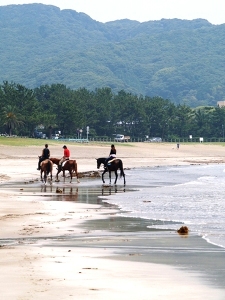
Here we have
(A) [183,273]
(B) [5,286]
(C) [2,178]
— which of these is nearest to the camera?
(B) [5,286]

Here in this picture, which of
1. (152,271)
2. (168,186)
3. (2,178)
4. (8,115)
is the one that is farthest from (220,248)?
(8,115)

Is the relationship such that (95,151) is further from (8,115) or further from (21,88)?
(21,88)

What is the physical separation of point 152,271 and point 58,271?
138 centimetres

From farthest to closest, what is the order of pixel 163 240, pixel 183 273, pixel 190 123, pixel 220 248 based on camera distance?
pixel 190 123
pixel 163 240
pixel 220 248
pixel 183 273

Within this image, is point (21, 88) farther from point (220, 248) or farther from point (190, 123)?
point (220, 248)

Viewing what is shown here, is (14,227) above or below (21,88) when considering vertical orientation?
below

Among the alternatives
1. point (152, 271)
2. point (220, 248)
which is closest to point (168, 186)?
point (220, 248)

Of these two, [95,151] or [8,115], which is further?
[8,115]

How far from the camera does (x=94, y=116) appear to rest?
160m

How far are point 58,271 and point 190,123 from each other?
17036 cm

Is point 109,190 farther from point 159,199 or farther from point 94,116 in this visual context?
point 94,116

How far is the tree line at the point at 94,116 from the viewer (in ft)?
441

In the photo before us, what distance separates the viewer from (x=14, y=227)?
58.7 feet

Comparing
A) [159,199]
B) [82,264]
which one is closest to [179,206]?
[159,199]
